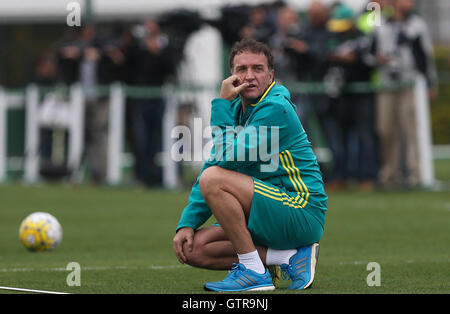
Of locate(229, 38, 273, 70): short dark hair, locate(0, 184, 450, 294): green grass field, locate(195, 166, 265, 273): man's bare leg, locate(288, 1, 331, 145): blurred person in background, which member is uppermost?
locate(288, 1, 331, 145): blurred person in background

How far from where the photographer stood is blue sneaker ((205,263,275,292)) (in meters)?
6.63

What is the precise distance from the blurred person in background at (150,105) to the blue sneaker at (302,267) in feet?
36.9

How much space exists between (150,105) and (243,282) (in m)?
11.8

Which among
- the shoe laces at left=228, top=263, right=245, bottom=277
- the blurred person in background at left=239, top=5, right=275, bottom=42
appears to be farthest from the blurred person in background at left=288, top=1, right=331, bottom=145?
the shoe laces at left=228, top=263, right=245, bottom=277

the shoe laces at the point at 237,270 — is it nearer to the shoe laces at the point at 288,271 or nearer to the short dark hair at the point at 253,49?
the shoe laces at the point at 288,271

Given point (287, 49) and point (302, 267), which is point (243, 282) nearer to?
point (302, 267)

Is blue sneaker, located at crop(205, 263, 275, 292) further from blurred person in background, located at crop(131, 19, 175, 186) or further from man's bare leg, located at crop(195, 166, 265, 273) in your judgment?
blurred person in background, located at crop(131, 19, 175, 186)

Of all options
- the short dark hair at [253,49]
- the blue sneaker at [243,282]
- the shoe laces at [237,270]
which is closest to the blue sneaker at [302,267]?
the blue sneaker at [243,282]

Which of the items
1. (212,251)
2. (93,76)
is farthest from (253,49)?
(93,76)

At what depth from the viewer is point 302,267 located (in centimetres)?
688

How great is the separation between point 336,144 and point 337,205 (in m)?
2.88

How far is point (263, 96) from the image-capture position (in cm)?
686

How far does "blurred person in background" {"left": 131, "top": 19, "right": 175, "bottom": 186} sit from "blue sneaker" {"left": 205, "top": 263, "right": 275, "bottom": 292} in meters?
11.4
